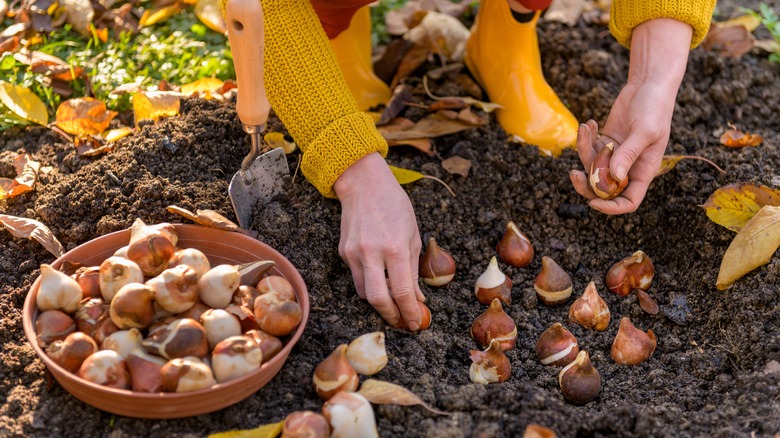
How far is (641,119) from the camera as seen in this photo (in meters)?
1.70

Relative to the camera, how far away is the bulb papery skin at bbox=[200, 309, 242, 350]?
51.8 inches

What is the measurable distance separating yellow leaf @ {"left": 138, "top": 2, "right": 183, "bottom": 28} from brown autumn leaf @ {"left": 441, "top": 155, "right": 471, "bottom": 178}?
112cm

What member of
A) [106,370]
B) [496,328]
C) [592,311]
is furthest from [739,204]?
[106,370]

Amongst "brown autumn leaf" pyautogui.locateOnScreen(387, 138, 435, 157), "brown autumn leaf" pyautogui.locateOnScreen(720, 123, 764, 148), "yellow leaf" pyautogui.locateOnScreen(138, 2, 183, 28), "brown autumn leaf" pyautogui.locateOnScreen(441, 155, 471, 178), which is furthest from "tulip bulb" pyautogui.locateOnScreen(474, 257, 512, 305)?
"yellow leaf" pyautogui.locateOnScreen(138, 2, 183, 28)

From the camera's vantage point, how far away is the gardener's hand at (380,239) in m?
1.52

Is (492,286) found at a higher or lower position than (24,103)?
lower

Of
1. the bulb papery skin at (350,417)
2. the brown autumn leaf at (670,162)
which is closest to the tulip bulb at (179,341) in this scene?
the bulb papery skin at (350,417)

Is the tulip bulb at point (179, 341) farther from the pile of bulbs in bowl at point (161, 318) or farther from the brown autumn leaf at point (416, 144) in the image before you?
the brown autumn leaf at point (416, 144)

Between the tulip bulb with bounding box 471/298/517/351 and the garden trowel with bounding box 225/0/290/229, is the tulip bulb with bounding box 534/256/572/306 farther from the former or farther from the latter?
the garden trowel with bounding box 225/0/290/229

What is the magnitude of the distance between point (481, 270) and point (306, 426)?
2.35 feet

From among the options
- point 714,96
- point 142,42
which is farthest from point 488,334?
point 142,42

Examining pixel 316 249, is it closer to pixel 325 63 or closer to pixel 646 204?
pixel 325 63

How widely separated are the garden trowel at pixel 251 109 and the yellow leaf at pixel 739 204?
991 millimetres

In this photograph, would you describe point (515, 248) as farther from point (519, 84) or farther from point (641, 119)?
point (519, 84)
